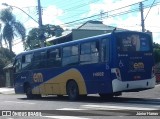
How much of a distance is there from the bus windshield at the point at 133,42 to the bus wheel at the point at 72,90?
3.46 metres

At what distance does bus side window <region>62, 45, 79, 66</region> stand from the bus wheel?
1040 millimetres

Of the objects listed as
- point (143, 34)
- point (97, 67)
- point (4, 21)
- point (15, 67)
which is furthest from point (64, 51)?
point (4, 21)

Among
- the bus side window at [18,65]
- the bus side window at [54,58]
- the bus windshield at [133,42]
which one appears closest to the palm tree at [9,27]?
the bus side window at [18,65]

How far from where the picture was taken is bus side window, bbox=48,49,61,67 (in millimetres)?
19844

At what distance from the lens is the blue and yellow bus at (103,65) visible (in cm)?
1617

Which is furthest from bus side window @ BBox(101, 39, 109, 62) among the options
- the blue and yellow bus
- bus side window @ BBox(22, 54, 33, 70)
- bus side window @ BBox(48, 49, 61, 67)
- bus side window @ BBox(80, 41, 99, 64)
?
bus side window @ BBox(22, 54, 33, 70)

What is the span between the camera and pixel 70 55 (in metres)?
18.8

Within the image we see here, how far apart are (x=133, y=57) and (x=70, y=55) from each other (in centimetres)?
363

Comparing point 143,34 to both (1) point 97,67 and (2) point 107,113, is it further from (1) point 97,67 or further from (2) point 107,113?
(2) point 107,113

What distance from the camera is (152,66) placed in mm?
17281

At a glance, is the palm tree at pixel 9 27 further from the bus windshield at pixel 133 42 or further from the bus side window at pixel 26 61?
the bus windshield at pixel 133 42

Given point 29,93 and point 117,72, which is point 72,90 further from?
point 29,93

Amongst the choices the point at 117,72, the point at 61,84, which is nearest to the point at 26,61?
the point at 61,84

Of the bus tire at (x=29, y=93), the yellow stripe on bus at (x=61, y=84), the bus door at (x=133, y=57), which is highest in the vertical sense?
the bus door at (x=133, y=57)
